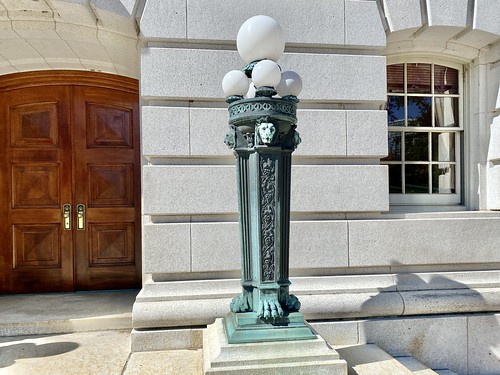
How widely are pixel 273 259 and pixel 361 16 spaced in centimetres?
333

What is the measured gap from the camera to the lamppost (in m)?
2.95

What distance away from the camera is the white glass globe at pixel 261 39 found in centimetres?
291

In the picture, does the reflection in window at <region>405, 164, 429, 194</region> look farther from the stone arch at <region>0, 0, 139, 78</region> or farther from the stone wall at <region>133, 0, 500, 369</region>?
the stone arch at <region>0, 0, 139, 78</region>

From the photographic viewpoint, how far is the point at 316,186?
4.50 m

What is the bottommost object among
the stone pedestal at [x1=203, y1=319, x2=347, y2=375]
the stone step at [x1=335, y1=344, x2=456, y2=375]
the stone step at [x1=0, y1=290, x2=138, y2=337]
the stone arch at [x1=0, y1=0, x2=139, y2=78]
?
the stone step at [x1=335, y1=344, x2=456, y2=375]

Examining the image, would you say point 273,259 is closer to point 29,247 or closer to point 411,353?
point 411,353

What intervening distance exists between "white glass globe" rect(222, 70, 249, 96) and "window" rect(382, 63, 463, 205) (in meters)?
2.89

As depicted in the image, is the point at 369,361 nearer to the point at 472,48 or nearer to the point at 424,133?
the point at 424,133

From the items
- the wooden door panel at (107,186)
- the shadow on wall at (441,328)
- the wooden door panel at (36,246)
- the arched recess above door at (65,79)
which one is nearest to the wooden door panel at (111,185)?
the wooden door panel at (107,186)

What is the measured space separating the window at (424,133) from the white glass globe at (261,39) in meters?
2.83

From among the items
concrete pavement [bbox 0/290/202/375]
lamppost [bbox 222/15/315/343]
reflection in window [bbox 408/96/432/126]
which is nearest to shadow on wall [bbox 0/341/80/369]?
concrete pavement [bbox 0/290/202/375]

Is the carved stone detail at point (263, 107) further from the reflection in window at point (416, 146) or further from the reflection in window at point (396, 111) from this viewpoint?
the reflection in window at point (416, 146)

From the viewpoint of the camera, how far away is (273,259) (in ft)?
10.1

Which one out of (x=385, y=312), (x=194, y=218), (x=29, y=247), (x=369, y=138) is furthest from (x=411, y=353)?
(x=29, y=247)
